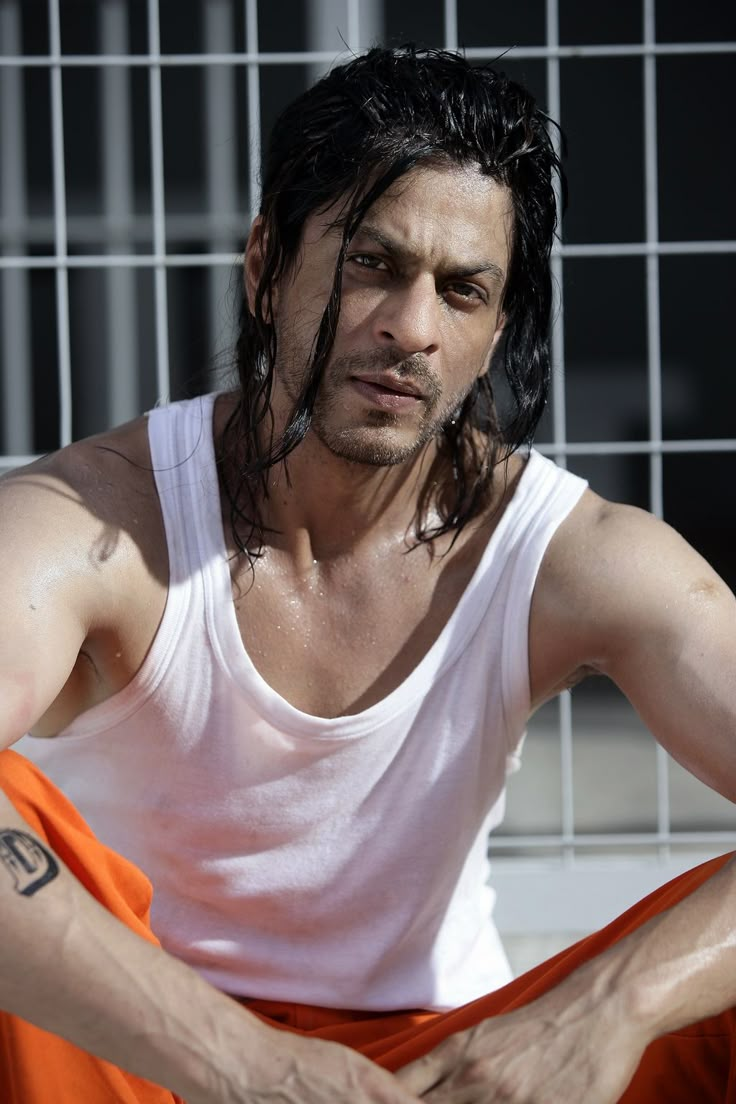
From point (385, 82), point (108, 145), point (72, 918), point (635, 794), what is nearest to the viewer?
point (72, 918)

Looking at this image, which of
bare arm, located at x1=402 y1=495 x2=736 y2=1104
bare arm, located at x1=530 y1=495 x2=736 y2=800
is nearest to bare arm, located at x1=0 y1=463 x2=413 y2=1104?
bare arm, located at x1=402 y1=495 x2=736 y2=1104

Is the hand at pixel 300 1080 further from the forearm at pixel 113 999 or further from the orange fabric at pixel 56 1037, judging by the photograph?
the orange fabric at pixel 56 1037

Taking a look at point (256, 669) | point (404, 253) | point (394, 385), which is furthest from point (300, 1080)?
point (404, 253)

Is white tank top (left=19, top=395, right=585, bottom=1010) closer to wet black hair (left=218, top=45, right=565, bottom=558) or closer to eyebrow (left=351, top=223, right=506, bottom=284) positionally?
wet black hair (left=218, top=45, right=565, bottom=558)

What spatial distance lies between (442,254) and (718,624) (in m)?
0.53

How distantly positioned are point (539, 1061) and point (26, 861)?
0.52 m

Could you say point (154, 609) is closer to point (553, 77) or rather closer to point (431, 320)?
point (431, 320)

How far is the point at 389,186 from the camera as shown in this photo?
4.97 ft

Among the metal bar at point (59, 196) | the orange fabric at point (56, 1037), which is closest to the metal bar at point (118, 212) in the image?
the metal bar at point (59, 196)

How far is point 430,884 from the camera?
164 cm

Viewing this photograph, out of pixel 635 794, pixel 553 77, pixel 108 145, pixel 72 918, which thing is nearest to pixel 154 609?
pixel 72 918

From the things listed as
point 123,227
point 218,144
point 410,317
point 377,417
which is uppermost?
point 218,144

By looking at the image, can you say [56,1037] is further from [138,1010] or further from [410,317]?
[410,317]

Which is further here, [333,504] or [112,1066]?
[333,504]
